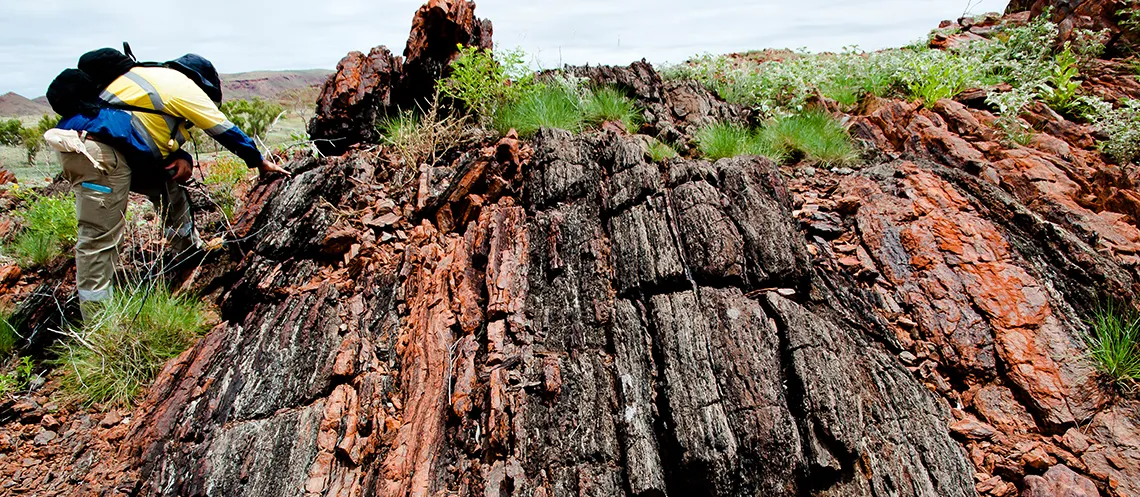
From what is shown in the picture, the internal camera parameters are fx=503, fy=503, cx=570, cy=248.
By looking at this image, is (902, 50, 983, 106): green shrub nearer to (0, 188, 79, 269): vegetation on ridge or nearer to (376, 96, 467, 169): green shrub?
(376, 96, 467, 169): green shrub

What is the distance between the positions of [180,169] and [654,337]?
4.56 m

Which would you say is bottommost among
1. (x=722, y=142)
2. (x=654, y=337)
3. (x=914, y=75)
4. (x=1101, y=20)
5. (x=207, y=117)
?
(x=654, y=337)

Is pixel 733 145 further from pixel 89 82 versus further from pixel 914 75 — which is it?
pixel 89 82

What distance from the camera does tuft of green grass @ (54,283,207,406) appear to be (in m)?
3.87

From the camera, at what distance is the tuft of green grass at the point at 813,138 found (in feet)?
14.7

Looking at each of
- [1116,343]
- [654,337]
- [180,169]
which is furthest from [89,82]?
[1116,343]

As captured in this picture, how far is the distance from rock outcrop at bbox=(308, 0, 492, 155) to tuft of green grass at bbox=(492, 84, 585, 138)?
133 centimetres

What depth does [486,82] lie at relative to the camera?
5.37 m

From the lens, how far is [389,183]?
4805mm

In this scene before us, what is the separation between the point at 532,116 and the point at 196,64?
3.00 metres

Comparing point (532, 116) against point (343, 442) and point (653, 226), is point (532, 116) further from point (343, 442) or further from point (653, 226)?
point (343, 442)

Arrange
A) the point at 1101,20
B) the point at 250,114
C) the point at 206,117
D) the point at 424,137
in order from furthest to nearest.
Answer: the point at 250,114 < the point at 1101,20 < the point at 424,137 < the point at 206,117

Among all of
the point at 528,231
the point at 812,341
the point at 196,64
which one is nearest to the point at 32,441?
the point at 196,64

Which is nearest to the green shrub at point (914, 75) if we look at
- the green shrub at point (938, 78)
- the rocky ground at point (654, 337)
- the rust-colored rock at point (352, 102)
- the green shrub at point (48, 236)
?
the green shrub at point (938, 78)
